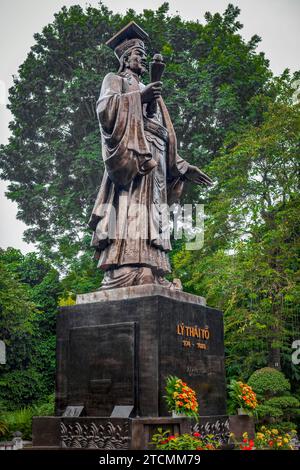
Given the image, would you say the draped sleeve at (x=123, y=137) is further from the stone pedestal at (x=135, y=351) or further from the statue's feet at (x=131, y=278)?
the stone pedestal at (x=135, y=351)

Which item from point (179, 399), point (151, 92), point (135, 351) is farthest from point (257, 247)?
point (179, 399)

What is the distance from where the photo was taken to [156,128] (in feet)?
27.9

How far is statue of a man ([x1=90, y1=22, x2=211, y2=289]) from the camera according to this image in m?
7.78

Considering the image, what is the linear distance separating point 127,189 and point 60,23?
16.7m

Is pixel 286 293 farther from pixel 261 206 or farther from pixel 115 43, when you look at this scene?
pixel 115 43

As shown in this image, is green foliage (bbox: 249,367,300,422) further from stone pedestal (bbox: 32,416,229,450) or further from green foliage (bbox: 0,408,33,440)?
stone pedestal (bbox: 32,416,229,450)

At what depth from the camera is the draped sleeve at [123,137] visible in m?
7.84

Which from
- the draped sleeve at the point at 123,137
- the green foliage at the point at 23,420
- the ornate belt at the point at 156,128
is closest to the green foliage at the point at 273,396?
the green foliage at the point at 23,420

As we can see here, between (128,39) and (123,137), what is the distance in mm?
1783

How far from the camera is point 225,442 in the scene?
7.36 metres

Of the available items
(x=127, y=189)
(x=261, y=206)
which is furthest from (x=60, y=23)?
(x=127, y=189)

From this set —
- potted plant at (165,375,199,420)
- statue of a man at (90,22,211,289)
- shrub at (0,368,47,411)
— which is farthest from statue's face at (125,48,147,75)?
shrub at (0,368,47,411)

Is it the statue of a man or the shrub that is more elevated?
the statue of a man

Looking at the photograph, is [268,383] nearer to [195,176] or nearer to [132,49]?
[195,176]
